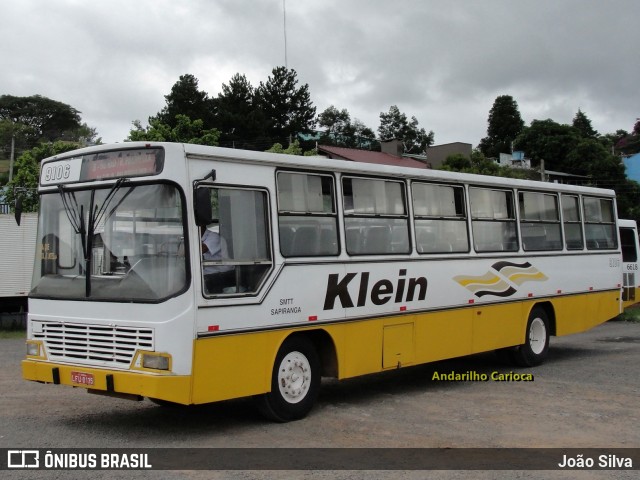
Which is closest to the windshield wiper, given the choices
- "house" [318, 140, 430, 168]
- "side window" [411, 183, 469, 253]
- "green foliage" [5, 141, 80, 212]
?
"side window" [411, 183, 469, 253]

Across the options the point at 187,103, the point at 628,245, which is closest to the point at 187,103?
the point at 187,103

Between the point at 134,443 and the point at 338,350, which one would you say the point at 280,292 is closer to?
the point at 338,350

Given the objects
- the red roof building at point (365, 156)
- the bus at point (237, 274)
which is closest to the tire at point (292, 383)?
the bus at point (237, 274)

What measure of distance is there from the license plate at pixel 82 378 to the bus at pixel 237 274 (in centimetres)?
2

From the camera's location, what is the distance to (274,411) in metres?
8.12

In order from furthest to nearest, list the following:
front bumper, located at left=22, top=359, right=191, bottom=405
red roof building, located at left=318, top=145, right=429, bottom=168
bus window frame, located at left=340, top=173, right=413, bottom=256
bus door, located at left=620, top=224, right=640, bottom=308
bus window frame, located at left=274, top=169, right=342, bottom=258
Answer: red roof building, located at left=318, top=145, right=429, bottom=168, bus door, located at left=620, top=224, right=640, bottom=308, bus window frame, located at left=340, top=173, right=413, bottom=256, bus window frame, located at left=274, top=169, right=342, bottom=258, front bumper, located at left=22, top=359, right=191, bottom=405

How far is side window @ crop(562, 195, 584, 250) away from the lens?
540 inches

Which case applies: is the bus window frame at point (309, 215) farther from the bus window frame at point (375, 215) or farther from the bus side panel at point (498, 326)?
the bus side panel at point (498, 326)

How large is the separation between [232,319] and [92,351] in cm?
146

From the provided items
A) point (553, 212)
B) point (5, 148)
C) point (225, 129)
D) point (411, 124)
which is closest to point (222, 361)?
point (553, 212)

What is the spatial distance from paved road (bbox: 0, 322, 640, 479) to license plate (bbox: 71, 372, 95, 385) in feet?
1.86

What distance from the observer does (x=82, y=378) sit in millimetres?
7570

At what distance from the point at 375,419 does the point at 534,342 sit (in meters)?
5.23

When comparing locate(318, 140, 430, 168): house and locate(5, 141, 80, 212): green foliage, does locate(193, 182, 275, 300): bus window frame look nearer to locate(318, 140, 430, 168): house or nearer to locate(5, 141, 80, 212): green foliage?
locate(5, 141, 80, 212): green foliage
